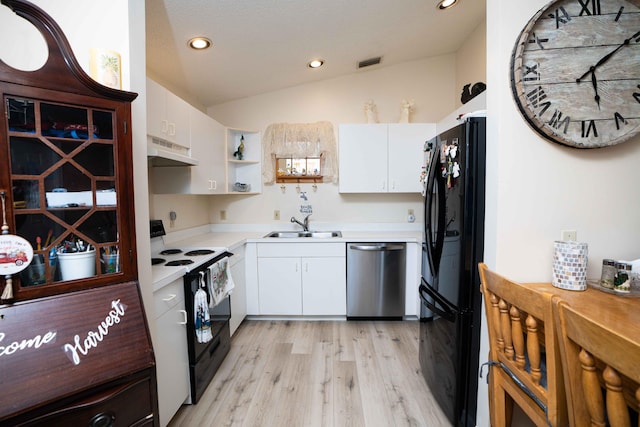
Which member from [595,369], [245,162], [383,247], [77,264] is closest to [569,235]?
[595,369]

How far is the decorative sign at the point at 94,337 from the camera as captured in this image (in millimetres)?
798

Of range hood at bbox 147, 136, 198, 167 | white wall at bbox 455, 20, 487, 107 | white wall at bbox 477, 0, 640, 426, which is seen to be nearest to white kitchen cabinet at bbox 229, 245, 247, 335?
range hood at bbox 147, 136, 198, 167

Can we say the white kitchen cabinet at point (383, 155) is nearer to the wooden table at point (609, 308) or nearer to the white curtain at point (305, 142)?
the white curtain at point (305, 142)

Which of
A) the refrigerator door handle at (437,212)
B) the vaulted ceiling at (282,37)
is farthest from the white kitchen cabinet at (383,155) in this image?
the refrigerator door handle at (437,212)

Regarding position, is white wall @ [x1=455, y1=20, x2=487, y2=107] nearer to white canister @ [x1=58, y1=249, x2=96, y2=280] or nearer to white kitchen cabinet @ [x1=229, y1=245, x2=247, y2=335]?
white kitchen cabinet @ [x1=229, y1=245, x2=247, y2=335]

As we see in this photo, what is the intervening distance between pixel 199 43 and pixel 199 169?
0.95 meters

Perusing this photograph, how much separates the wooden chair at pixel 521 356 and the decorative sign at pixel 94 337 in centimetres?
136

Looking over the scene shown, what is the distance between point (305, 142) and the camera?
125 inches

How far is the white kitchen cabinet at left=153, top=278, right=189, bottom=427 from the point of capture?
1.40 m

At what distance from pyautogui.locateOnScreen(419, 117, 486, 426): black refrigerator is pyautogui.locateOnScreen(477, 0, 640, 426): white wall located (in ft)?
0.31

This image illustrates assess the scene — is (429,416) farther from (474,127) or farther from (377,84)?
(377,84)

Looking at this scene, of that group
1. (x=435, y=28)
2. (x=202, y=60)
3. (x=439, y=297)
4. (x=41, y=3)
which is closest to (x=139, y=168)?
(x=41, y=3)

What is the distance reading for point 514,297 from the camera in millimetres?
925

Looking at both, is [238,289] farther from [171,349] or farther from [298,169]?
[298,169]
